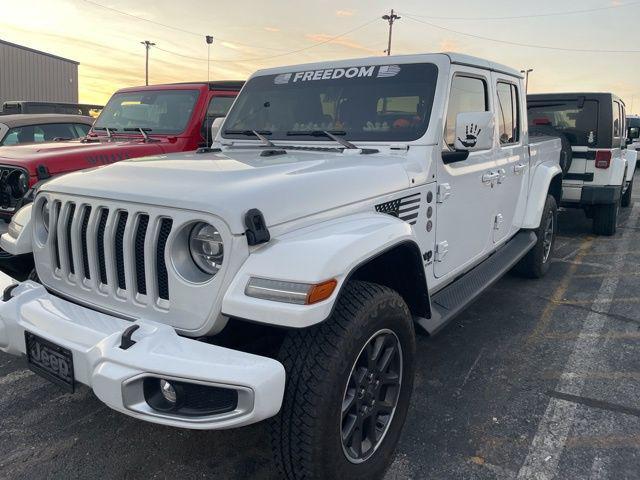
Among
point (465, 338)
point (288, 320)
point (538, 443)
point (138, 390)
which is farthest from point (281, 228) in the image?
point (465, 338)

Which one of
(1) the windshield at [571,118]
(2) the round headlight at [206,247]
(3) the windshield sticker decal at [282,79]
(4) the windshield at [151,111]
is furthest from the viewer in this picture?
(1) the windshield at [571,118]

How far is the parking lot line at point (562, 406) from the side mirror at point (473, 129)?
1591mm

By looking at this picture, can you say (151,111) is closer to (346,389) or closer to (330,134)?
(330,134)

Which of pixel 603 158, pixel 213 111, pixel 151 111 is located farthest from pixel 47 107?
pixel 603 158

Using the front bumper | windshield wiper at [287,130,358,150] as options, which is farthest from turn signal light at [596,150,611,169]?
the front bumper

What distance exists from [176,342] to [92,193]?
872 millimetres

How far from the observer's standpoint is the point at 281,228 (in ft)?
7.36

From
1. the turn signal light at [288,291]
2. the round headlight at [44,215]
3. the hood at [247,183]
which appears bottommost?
the turn signal light at [288,291]

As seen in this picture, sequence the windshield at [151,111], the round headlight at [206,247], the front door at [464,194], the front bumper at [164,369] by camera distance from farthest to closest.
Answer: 1. the windshield at [151,111]
2. the front door at [464,194]
3. the round headlight at [206,247]
4. the front bumper at [164,369]

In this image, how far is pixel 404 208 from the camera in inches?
116

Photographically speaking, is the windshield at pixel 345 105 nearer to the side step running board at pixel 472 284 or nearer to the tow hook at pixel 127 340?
the side step running board at pixel 472 284

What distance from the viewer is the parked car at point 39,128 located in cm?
763

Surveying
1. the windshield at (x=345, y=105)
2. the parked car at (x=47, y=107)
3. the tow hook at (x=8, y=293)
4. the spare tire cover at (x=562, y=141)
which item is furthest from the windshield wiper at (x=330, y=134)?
the parked car at (x=47, y=107)

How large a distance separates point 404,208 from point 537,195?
9.04 ft
